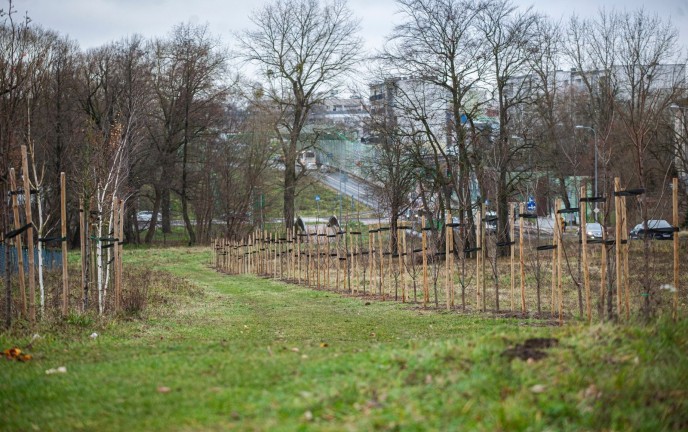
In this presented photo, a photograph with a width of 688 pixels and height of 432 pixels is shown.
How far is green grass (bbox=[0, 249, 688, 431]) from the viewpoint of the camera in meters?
5.67

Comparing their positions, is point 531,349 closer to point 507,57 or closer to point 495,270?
point 495,270

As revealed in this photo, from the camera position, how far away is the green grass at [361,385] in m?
5.67

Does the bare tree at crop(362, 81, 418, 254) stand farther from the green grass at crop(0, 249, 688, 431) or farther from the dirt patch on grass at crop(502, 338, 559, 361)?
the dirt patch on grass at crop(502, 338, 559, 361)

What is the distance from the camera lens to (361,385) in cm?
646

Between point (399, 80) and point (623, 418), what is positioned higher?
point (399, 80)

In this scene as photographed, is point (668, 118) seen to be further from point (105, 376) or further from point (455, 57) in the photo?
point (105, 376)

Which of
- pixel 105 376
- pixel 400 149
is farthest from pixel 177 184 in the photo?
pixel 105 376

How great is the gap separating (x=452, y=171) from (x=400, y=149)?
234 cm

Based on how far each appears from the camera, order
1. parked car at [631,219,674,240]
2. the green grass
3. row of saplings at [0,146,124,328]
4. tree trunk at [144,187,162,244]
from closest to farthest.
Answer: the green grass → row of saplings at [0,146,124,328] → parked car at [631,219,674,240] → tree trunk at [144,187,162,244]

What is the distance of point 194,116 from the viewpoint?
174ft

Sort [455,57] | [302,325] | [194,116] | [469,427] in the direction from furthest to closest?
[194,116]
[455,57]
[302,325]
[469,427]

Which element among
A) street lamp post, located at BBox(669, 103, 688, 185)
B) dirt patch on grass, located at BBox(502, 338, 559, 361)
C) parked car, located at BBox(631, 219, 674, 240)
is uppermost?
street lamp post, located at BBox(669, 103, 688, 185)

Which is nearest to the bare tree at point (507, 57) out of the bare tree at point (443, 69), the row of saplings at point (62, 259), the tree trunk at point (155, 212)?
the bare tree at point (443, 69)

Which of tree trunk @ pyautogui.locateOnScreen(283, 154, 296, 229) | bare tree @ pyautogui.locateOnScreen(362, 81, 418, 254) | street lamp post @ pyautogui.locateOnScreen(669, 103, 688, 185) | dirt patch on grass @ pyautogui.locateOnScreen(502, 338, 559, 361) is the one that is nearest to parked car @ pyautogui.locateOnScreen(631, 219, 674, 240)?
dirt patch on grass @ pyautogui.locateOnScreen(502, 338, 559, 361)
